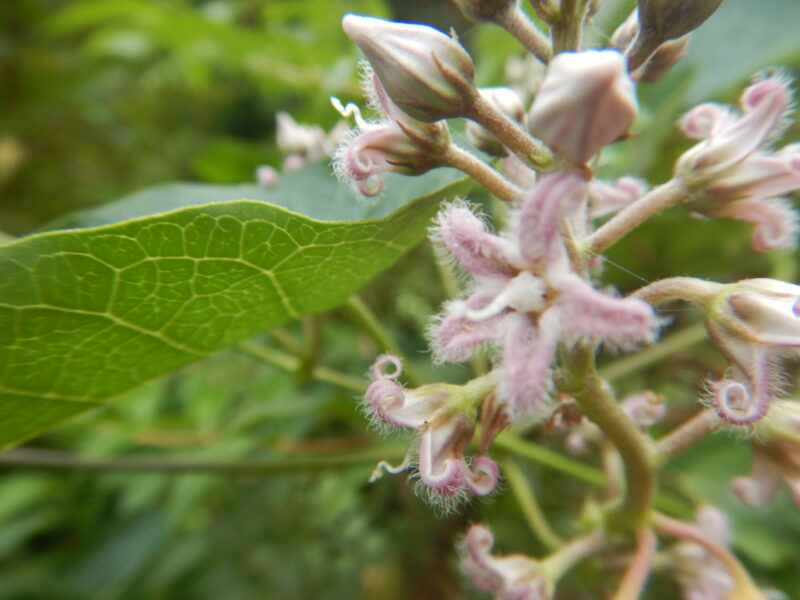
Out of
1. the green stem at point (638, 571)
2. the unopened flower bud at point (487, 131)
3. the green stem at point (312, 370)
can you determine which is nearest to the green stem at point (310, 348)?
the green stem at point (312, 370)

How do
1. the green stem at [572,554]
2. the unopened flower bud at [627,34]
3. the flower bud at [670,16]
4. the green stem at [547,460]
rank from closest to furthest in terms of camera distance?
1. the flower bud at [670,16]
2. the unopened flower bud at [627,34]
3. the green stem at [572,554]
4. the green stem at [547,460]

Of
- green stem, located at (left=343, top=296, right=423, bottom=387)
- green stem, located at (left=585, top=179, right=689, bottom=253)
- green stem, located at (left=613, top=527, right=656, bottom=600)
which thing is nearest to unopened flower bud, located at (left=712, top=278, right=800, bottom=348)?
green stem, located at (left=585, top=179, right=689, bottom=253)

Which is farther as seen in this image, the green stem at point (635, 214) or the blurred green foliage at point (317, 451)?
the blurred green foliage at point (317, 451)

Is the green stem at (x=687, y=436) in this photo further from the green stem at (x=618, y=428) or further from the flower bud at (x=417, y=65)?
the flower bud at (x=417, y=65)

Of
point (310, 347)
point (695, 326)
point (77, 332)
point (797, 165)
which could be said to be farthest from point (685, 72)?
point (77, 332)

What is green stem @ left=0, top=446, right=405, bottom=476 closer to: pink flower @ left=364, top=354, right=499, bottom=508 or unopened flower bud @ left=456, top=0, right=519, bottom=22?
pink flower @ left=364, top=354, right=499, bottom=508

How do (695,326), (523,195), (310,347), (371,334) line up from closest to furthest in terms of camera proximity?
(523,195) < (371,334) < (310,347) < (695,326)

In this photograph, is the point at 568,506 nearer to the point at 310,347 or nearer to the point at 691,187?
the point at 310,347
